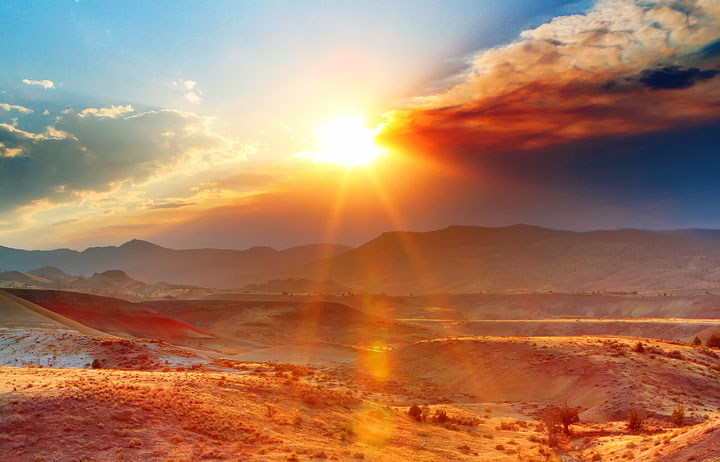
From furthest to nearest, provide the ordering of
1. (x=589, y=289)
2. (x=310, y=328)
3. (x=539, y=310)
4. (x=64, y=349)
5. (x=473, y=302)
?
(x=589, y=289) < (x=473, y=302) < (x=539, y=310) < (x=310, y=328) < (x=64, y=349)

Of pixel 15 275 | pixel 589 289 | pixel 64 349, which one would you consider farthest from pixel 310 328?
pixel 15 275

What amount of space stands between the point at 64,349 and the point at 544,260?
465 ft

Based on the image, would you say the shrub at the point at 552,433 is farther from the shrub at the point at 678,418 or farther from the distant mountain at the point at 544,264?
the distant mountain at the point at 544,264

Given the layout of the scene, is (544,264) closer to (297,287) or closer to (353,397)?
(297,287)

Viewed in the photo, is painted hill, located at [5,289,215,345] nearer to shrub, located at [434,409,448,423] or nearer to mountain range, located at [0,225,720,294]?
shrub, located at [434,409,448,423]

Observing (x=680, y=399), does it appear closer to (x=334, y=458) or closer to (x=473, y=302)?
(x=334, y=458)

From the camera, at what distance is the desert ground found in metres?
11.2

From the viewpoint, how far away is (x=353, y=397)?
19172 millimetres

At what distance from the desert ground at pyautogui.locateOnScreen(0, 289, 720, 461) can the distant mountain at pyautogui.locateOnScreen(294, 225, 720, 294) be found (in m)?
70.7

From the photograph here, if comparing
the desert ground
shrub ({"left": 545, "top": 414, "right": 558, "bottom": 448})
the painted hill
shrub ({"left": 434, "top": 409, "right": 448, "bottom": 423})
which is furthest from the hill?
shrub ({"left": 545, "top": 414, "right": 558, "bottom": 448})

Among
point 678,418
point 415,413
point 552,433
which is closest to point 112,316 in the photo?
point 415,413

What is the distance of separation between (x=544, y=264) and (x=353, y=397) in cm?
13395

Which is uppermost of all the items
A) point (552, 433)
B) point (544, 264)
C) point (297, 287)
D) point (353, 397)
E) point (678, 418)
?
point (544, 264)

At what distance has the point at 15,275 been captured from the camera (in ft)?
373
